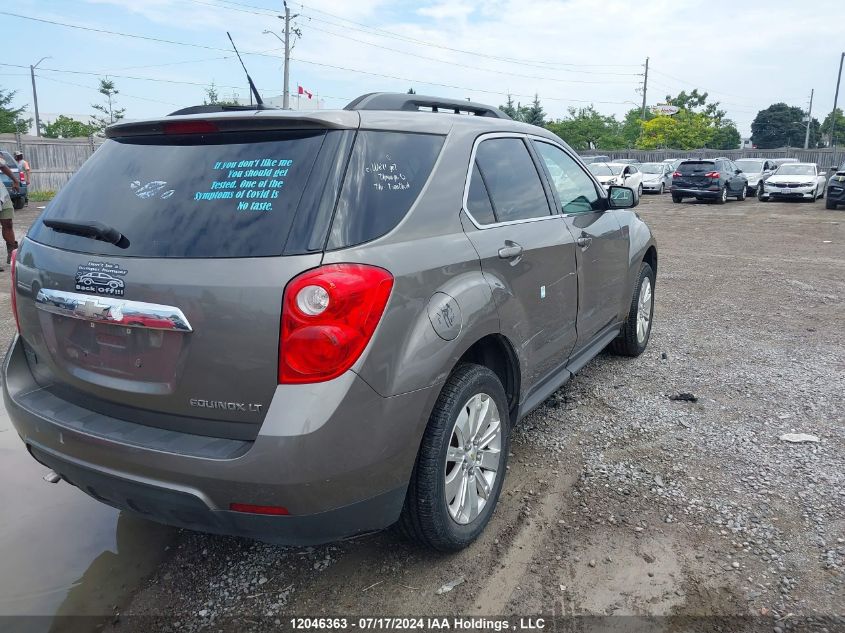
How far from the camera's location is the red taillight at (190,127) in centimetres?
255

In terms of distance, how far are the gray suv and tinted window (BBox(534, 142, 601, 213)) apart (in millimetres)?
1129

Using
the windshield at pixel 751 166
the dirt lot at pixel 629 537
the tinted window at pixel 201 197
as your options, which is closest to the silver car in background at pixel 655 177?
the windshield at pixel 751 166

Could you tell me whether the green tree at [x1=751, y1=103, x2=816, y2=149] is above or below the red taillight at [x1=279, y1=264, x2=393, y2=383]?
above

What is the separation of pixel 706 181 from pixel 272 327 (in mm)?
24272

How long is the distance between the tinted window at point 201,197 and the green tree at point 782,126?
9929 centimetres

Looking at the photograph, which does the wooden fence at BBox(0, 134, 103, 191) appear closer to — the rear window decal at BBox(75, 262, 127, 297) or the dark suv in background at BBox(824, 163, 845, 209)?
the rear window decal at BBox(75, 262, 127, 297)

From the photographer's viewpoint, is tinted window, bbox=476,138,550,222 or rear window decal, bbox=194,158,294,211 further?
tinted window, bbox=476,138,550,222

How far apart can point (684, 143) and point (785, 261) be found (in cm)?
5718

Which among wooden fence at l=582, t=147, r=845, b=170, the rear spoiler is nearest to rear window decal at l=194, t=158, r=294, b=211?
the rear spoiler

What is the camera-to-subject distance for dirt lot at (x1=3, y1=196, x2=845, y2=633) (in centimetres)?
262

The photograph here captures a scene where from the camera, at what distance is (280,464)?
2180mm

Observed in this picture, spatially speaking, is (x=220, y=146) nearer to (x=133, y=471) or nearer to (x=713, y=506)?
(x=133, y=471)

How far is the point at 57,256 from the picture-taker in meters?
2.60

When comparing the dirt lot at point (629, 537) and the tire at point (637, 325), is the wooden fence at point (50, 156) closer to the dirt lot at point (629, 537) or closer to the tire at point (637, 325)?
the tire at point (637, 325)
